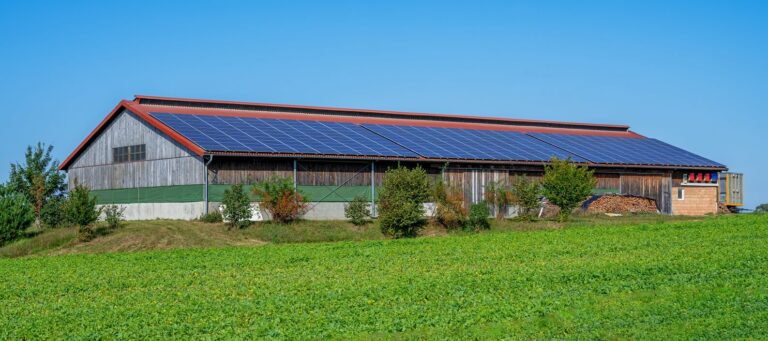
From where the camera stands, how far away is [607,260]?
2586 centimetres

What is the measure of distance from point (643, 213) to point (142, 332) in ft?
140

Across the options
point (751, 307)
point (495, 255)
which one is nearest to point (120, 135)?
point (495, 255)

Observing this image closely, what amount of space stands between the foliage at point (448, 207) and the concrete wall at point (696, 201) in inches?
816

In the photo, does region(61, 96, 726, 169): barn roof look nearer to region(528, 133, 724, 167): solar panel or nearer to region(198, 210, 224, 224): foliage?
region(528, 133, 724, 167): solar panel

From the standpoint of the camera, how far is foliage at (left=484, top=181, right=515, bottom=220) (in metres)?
48.1

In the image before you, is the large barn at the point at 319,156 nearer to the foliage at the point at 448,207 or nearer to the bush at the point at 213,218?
the bush at the point at 213,218

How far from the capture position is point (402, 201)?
40.2 metres

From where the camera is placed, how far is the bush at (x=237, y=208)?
4025 cm

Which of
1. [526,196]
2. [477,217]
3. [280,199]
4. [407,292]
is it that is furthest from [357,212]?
[407,292]

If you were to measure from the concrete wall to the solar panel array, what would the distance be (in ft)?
5.27

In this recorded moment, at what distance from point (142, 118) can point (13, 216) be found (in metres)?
10.1

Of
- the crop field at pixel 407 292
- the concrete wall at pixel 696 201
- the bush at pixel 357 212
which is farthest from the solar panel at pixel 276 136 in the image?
the concrete wall at pixel 696 201

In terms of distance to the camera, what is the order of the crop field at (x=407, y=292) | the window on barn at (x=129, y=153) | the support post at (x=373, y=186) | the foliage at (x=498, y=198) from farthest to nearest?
1. the foliage at (x=498, y=198)
2. the window on barn at (x=129, y=153)
3. the support post at (x=373, y=186)
4. the crop field at (x=407, y=292)

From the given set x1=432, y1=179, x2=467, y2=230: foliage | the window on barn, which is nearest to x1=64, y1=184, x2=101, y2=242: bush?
the window on barn
